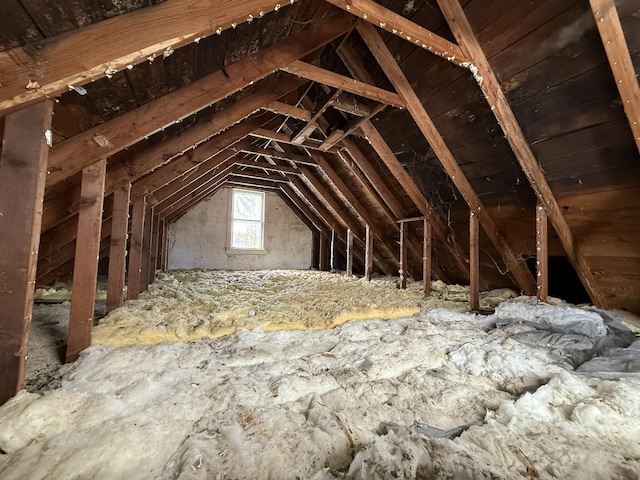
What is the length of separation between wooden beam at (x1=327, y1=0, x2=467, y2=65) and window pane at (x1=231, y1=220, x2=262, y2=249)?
5920 mm

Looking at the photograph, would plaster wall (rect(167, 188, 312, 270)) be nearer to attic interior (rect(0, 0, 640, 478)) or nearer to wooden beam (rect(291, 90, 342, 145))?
attic interior (rect(0, 0, 640, 478))

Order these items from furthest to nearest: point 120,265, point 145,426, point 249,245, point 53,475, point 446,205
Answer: point 249,245
point 446,205
point 120,265
point 145,426
point 53,475

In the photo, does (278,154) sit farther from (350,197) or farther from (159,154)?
(159,154)

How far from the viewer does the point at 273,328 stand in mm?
1853

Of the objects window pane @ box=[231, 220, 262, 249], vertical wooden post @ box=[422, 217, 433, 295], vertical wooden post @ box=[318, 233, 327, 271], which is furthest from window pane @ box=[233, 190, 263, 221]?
vertical wooden post @ box=[422, 217, 433, 295]

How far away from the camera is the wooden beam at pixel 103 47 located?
30.1 inches

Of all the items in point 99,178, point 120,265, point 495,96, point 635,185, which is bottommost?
point 120,265

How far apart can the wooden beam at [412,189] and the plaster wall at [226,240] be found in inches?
178

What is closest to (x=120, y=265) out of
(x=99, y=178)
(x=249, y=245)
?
(x=99, y=178)

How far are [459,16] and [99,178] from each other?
2.22m

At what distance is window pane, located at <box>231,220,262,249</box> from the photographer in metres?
6.80

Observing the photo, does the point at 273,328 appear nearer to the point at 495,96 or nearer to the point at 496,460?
the point at 496,460

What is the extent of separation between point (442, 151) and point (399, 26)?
3.66 feet

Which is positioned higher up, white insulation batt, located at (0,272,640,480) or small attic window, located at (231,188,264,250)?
small attic window, located at (231,188,264,250)
